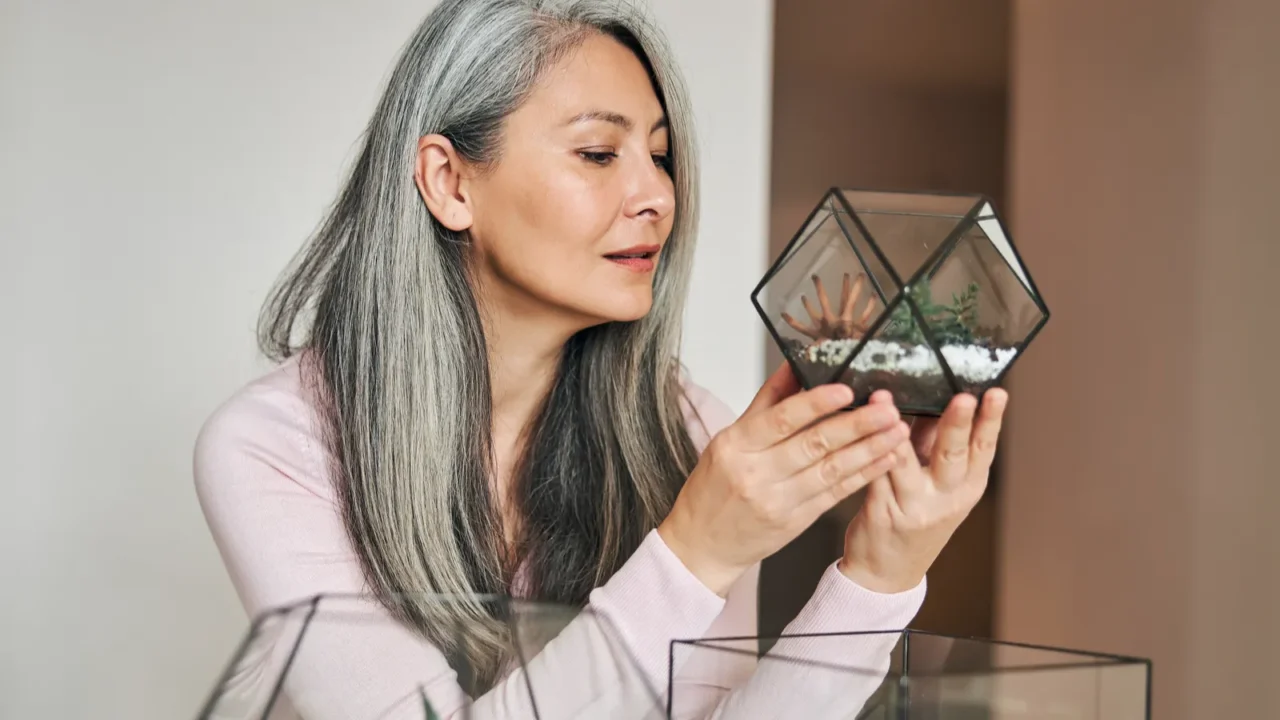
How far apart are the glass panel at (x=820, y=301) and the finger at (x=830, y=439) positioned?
3 centimetres

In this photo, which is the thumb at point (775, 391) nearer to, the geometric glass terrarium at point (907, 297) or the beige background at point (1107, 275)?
the geometric glass terrarium at point (907, 297)

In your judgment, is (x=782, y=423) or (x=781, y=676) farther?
(x=782, y=423)

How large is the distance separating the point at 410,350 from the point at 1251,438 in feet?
3.48

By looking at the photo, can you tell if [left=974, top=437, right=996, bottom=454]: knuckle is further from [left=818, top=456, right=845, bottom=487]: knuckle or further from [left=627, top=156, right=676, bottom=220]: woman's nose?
[left=627, top=156, right=676, bottom=220]: woman's nose

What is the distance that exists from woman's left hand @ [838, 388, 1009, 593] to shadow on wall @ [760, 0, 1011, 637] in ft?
2.70

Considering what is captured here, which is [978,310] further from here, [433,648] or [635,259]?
[635,259]

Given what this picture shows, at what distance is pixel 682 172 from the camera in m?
1.26

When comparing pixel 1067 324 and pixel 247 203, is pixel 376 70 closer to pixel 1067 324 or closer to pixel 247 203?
pixel 247 203

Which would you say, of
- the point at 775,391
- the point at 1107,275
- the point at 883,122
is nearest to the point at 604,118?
the point at 775,391

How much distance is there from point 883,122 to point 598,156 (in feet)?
2.71

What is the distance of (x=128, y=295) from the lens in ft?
5.27

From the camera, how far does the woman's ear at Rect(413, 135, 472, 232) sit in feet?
3.96

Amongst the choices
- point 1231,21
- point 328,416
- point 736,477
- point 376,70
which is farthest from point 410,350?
point 1231,21

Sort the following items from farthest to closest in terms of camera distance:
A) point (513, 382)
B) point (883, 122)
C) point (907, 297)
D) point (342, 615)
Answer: point (883, 122), point (513, 382), point (907, 297), point (342, 615)
